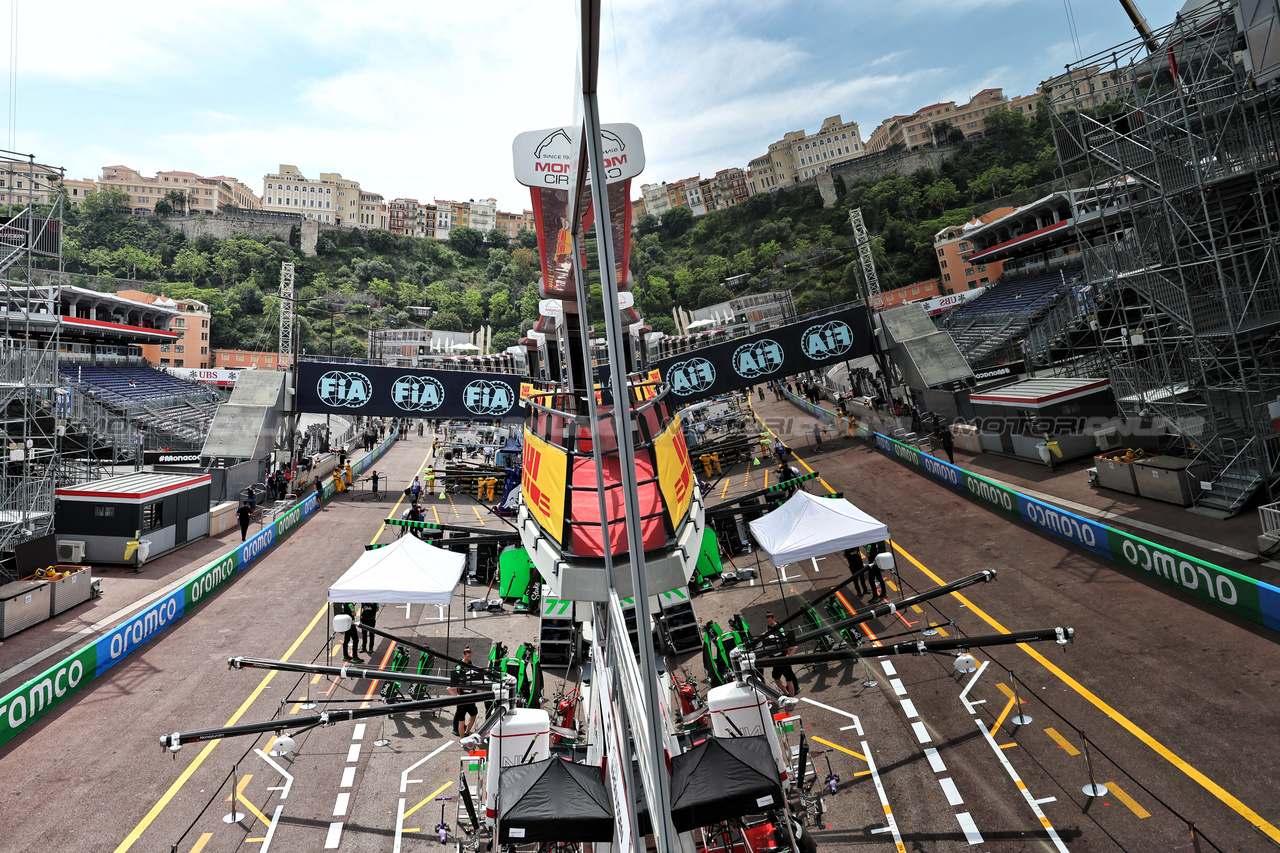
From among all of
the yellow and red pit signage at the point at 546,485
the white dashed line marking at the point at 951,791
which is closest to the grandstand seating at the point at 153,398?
the yellow and red pit signage at the point at 546,485

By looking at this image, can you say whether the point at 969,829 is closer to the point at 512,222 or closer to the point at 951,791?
the point at 951,791

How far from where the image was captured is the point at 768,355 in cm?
3341

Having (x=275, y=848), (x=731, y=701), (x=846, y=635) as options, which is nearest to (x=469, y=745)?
(x=275, y=848)

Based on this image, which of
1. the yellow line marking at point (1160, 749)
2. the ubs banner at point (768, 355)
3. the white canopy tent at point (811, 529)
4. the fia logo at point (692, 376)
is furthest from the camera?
the ubs banner at point (768, 355)

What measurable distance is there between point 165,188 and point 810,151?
452 feet

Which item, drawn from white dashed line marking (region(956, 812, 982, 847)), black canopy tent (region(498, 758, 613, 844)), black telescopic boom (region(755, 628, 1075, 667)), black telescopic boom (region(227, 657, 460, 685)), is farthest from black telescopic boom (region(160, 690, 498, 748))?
white dashed line marking (region(956, 812, 982, 847))

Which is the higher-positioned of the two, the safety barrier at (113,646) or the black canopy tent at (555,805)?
the safety barrier at (113,646)

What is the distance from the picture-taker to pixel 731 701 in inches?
287

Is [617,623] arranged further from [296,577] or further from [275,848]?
Answer: [296,577]

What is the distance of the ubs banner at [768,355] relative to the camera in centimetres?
3325

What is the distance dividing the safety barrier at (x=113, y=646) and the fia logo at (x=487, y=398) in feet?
37.7

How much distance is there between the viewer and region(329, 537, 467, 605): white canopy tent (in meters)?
12.6

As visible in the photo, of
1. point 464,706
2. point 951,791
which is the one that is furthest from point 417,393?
point 951,791

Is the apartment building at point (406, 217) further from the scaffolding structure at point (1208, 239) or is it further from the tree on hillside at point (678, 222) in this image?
the scaffolding structure at point (1208, 239)
